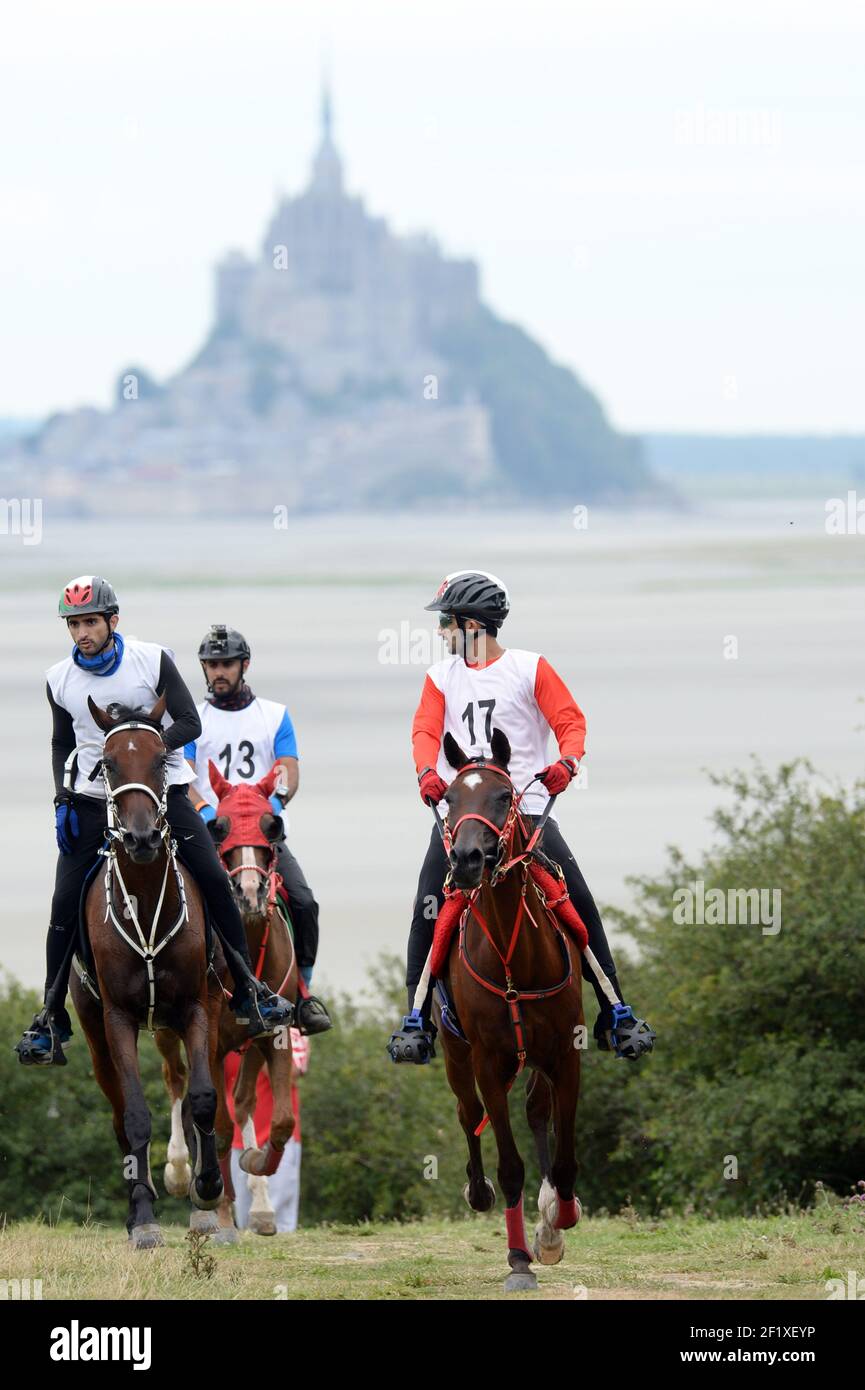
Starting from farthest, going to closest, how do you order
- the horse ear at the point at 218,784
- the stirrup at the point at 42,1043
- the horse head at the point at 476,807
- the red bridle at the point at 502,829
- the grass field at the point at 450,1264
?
the horse ear at the point at 218,784 < the stirrup at the point at 42,1043 < the grass field at the point at 450,1264 < the red bridle at the point at 502,829 < the horse head at the point at 476,807

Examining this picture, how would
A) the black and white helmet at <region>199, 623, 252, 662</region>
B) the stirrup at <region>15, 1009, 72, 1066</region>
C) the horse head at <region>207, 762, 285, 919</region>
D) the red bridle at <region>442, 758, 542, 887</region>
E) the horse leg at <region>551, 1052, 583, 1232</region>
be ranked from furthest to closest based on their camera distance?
the black and white helmet at <region>199, 623, 252, 662</region> < the horse head at <region>207, 762, 285, 919</region> < the stirrup at <region>15, 1009, 72, 1066</region> < the horse leg at <region>551, 1052, 583, 1232</region> < the red bridle at <region>442, 758, 542, 887</region>

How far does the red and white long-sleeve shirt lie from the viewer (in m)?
12.4

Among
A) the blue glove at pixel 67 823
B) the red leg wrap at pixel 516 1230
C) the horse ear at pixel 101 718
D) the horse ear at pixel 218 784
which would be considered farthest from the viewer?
the horse ear at pixel 218 784

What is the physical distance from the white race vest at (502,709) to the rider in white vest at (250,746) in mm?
3809

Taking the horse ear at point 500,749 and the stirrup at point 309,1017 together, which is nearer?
the horse ear at point 500,749

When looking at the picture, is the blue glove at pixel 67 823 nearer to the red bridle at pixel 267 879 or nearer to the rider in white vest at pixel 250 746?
the red bridle at pixel 267 879

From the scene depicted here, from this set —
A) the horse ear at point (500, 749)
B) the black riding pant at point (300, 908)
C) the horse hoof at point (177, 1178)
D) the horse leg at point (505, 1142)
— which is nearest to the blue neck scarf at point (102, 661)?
the horse ear at point (500, 749)

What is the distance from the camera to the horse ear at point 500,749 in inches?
452

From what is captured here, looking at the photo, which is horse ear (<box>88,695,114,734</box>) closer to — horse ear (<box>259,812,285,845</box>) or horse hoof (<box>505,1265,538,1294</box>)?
horse ear (<box>259,812,285,845</box>)

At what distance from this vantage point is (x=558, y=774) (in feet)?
39.1

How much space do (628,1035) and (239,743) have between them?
4635 mm

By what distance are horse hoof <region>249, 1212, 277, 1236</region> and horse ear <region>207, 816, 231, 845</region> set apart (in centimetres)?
301

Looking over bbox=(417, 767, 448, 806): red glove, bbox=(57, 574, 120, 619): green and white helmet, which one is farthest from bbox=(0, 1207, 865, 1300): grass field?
bbox=(57, 574, 120, 619): green and white helmet
